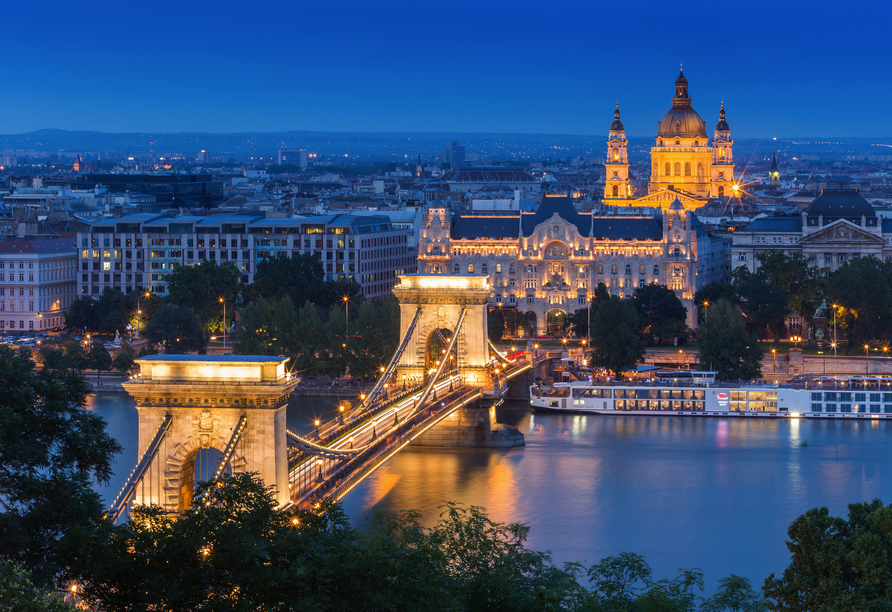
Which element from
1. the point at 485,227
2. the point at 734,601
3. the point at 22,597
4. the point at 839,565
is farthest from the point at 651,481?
the point at 485,227

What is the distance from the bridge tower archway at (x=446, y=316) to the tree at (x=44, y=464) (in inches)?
816

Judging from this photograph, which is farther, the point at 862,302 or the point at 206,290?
the point at 206,290

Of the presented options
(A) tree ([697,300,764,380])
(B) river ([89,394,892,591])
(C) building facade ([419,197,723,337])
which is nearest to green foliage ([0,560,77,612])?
(B) river ([89,394,892,591])

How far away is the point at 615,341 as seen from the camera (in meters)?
47.4

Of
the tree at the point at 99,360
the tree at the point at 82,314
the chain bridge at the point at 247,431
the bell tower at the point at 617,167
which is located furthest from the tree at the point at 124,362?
the bell tower at the point at 617,167

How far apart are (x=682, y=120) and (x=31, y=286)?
121 ft

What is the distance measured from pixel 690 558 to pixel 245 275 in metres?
38.4

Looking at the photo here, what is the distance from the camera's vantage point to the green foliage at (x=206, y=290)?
5438 cm

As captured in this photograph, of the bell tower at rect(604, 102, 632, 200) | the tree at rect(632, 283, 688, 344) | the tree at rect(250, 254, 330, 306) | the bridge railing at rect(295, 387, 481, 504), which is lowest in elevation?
the bridge railing at rect(295, 387, 481, 504)

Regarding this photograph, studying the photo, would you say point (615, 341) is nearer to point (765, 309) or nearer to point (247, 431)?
point (765, 309)

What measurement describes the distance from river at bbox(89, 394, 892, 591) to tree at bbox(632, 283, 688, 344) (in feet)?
36.3

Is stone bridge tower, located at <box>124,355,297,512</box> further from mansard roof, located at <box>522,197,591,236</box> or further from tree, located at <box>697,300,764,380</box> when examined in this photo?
mansard roof, located at <box>522,197,591,236</box>

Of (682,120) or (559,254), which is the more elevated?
(682,120)

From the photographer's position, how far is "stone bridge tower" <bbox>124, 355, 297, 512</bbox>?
20.5 meters
